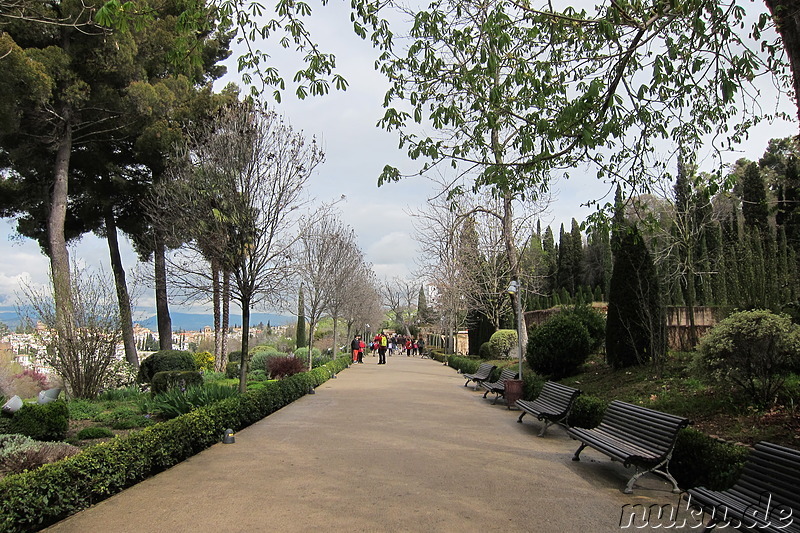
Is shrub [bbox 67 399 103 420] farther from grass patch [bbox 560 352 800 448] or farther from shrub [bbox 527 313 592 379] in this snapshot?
shrub [bbox 527 313 592 379]

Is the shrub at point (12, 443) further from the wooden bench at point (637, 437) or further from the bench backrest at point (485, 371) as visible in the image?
the bench backrest at point (485, 371)

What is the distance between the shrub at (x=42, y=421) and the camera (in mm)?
6805

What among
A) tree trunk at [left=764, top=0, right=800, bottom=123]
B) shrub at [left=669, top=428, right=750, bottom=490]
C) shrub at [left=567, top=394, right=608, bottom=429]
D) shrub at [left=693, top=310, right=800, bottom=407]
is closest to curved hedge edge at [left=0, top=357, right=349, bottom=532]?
shrub at [left=567, top=394, right=608, bottom=429]

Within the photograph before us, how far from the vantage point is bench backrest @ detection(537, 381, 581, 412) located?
8070 millimetres

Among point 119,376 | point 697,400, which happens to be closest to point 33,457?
point 697,400

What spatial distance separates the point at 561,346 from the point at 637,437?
708 centimetres

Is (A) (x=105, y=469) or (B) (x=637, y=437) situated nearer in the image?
(A) (x=105, y=469)

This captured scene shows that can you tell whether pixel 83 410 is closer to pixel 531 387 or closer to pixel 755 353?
pixel 531 387

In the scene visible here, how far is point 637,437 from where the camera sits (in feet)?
19.0

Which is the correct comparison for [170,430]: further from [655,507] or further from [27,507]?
[655,507]

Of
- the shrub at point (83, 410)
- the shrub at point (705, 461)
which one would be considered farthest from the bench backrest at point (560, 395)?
the shrub at point (83, 410)

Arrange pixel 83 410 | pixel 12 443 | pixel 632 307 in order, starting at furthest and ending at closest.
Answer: pixel 632 307, pixel 83 410, pixel 12 443

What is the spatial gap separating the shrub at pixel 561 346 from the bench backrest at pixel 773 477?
8.63 m

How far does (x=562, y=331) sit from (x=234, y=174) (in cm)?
843
